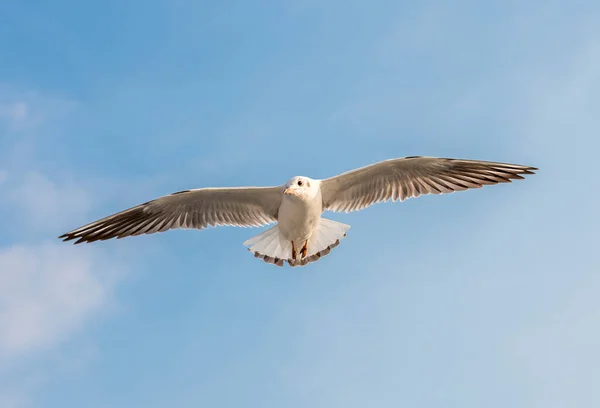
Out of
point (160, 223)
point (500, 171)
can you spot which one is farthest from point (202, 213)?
point (500, 171)

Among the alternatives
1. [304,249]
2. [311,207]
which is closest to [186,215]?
[304,249]

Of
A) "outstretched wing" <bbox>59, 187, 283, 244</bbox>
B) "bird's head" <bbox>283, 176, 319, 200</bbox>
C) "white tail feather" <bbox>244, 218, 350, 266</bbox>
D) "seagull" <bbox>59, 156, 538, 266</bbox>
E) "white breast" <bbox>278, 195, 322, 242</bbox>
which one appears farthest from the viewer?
"outstretched wing" <bbox>59, 187, 283, 244</bbox>

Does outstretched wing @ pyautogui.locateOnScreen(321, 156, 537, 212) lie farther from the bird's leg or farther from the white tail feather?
the bird's leg

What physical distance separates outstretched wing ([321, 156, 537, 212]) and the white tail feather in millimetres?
385

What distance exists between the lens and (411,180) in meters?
11.9

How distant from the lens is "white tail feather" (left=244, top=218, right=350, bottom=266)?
11.8 meters

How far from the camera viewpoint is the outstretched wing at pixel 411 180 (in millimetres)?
11672

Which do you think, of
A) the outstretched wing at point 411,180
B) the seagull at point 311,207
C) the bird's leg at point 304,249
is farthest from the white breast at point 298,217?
the outstretched wing at point 411,180

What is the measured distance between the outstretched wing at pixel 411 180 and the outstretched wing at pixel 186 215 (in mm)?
1023

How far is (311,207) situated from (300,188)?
41 cm

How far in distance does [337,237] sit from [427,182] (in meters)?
1.73

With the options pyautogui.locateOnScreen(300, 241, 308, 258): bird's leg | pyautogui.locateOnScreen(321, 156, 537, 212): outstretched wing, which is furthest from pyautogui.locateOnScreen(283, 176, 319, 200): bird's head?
pyautogui.locateOnScreen(300, 241, 308, 258): bird's leg

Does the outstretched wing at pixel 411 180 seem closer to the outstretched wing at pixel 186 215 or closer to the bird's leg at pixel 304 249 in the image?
the bird's leg at pixel 304 249

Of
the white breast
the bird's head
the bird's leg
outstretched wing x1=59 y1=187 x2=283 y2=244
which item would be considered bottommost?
the bird's leg
